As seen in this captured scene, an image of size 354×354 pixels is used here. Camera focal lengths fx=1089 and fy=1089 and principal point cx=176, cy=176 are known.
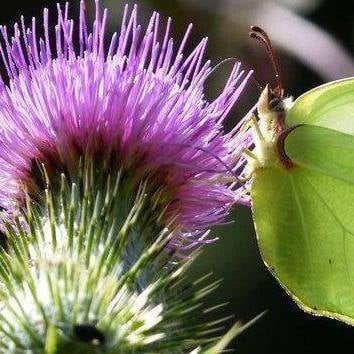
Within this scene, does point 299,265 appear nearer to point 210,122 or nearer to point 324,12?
point 210,122

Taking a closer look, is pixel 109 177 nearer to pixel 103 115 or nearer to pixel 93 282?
pixel 103 115

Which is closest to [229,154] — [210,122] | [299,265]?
[210,122]

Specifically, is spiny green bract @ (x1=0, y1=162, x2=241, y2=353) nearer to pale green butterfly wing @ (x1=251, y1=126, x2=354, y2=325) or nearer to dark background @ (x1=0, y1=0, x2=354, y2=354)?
pale green butterfly wing @ (x1=251, y1=126, x2=354, y2=325)

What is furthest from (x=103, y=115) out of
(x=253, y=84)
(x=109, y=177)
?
(x=253, y=84)

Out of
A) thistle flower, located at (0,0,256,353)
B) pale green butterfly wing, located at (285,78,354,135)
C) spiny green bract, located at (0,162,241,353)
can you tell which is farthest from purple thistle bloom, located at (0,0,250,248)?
pale green butterfly wing, located at (285,78,354,135)

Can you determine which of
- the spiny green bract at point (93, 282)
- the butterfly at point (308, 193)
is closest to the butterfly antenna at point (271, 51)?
the butterfly at point (308, 193)
